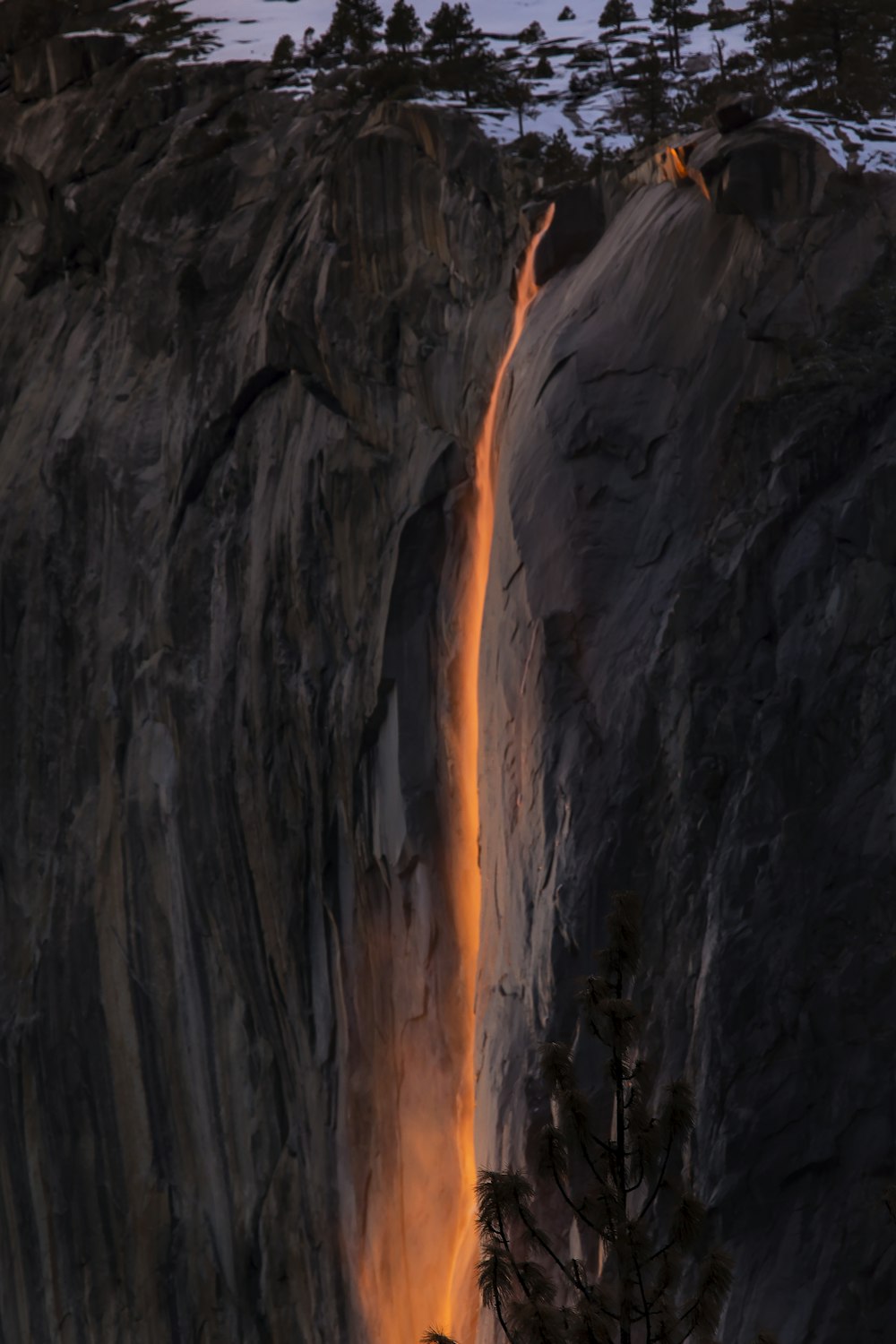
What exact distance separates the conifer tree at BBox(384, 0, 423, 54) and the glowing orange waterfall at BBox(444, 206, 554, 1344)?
5.46 metres

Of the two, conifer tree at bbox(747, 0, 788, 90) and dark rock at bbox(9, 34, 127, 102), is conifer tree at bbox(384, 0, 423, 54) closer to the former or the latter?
conifer tree at bbox(747, 0, 788, 90)

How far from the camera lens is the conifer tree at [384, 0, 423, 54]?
2134 centimetres

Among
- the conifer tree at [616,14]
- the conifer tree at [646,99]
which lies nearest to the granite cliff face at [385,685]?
the conifer tree at [646,99]

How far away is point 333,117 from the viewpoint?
854 inches

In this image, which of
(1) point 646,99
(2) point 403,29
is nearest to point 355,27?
(2) point 403,29

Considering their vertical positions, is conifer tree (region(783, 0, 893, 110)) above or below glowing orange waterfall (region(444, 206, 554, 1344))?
above

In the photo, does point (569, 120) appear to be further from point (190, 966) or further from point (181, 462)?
point (190, 966)

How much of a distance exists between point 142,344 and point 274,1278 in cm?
1113

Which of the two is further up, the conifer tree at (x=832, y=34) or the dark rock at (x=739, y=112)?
the conifer tree at (x=832, y=34)

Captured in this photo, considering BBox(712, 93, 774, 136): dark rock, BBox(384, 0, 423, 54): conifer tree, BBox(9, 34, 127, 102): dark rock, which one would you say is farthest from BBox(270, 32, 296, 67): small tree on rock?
BBox(712, 93, 774, 136): dark rock

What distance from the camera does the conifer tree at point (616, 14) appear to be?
68.2 ft

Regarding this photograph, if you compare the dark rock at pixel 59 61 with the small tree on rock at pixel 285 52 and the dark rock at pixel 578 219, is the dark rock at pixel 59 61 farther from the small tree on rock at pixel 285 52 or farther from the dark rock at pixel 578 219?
the dark rock at pixel 578 219

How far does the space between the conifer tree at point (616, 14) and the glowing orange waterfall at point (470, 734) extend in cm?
509

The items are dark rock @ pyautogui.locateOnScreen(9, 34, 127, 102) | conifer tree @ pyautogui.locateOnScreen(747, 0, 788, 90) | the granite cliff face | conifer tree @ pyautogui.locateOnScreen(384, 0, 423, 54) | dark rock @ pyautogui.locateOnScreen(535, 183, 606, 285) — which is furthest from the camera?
dark rock @ pyautogui.locateOnScreen(9, 34, 127, 102)
